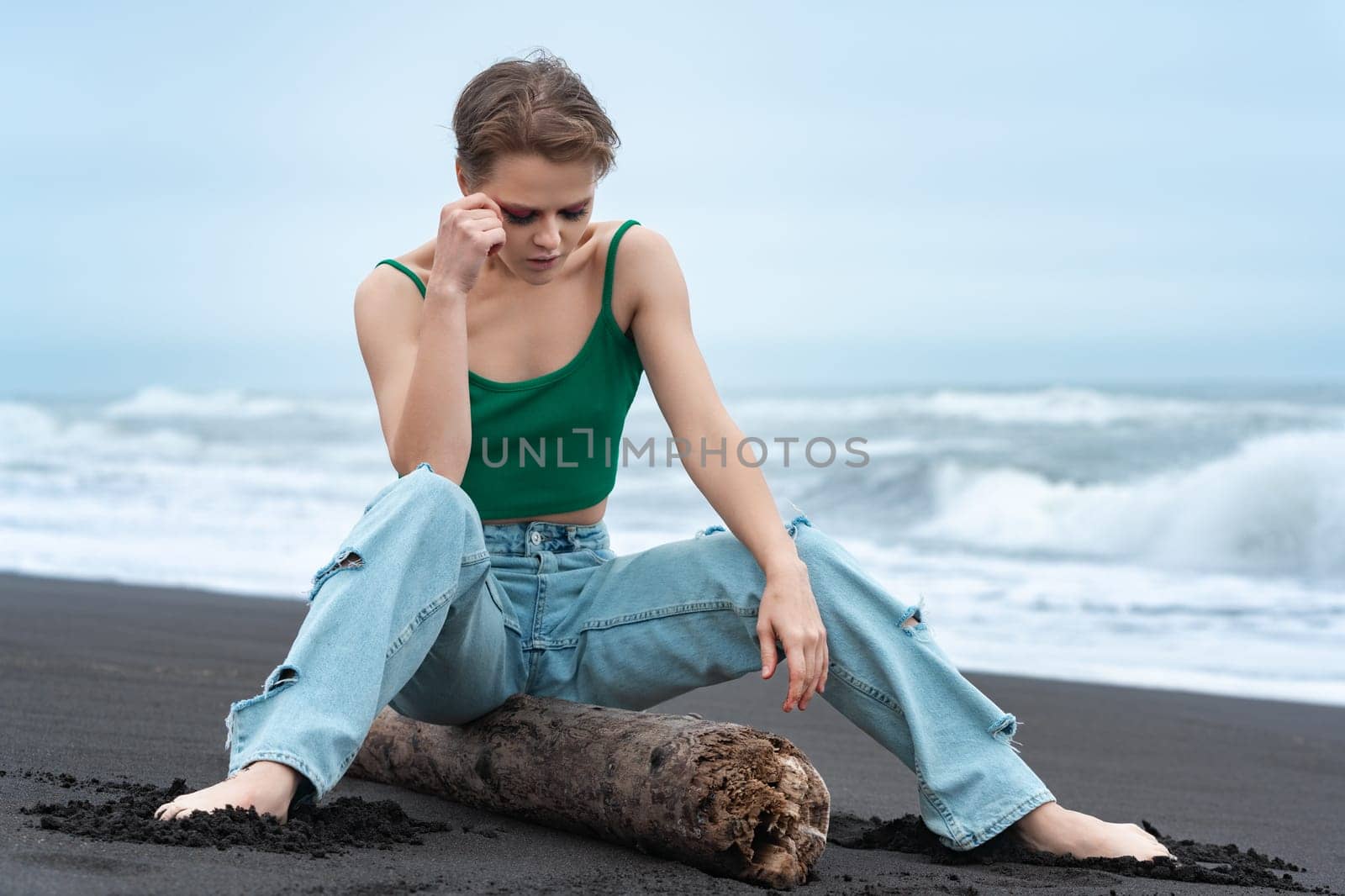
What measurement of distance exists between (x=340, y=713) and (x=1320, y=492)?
1220 cm

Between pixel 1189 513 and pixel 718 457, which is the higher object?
pixel 718 457

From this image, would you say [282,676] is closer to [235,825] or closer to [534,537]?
[235,825]

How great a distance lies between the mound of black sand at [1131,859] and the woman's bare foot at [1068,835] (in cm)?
2

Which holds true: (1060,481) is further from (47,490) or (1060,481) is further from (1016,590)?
(47,490)

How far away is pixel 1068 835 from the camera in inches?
102

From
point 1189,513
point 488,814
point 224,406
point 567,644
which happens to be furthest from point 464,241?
point 224,406

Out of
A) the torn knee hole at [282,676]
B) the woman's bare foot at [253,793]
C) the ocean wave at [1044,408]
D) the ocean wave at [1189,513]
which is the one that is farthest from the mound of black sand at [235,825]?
the ocean wave at [1044,408]

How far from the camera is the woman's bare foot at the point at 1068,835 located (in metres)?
2.57

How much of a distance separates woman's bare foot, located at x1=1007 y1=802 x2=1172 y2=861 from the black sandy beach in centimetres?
8

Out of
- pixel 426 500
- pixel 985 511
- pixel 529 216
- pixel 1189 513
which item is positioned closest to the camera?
pixel 426 500

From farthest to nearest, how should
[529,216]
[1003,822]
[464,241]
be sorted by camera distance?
[529,216] → [464,241] → [1003,822]

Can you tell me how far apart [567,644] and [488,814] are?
17.6 inches

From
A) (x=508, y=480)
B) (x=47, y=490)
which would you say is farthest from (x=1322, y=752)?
(x=47, y=490)

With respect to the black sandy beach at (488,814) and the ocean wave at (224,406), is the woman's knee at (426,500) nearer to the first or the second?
the black sandy beach at (488,814)
